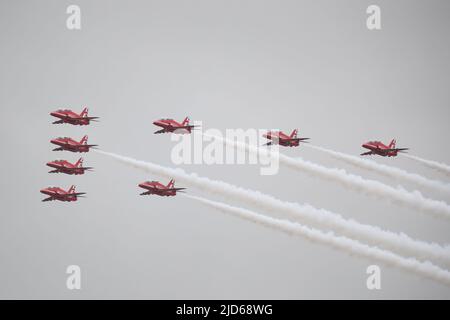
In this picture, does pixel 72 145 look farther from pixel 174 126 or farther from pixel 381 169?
pixel 381 169

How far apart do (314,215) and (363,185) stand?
656 cm

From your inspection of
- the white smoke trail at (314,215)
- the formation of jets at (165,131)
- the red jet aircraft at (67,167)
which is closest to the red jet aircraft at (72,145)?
the formation of jets at (165,131)

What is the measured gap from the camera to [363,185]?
10762 centimetres

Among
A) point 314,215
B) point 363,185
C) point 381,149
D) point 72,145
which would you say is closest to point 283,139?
point 381,149

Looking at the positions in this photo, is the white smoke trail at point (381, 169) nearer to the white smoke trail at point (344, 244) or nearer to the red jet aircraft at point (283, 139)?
the red jet aircraft at point (283, 139)

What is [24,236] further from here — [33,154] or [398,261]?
[398,261]

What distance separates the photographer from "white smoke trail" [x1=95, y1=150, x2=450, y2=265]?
99875 millimetres

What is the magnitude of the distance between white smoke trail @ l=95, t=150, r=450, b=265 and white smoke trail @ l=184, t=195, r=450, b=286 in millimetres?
978

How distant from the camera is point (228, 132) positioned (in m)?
109

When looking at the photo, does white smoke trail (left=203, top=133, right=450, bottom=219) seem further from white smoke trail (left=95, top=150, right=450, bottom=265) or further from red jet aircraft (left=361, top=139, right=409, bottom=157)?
red jet aircraft (left=361, top=139, right=409, bottom=157)

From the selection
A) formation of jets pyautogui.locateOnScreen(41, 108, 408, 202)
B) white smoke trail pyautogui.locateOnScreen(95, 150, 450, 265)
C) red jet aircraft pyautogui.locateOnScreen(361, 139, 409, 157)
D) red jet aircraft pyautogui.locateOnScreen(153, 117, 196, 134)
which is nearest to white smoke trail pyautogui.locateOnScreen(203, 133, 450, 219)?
formation of jets pyautogui.locateOnScreen(41, 108, 408, 202)

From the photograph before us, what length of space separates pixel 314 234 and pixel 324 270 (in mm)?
84208

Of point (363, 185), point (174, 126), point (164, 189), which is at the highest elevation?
point (174, 126)
